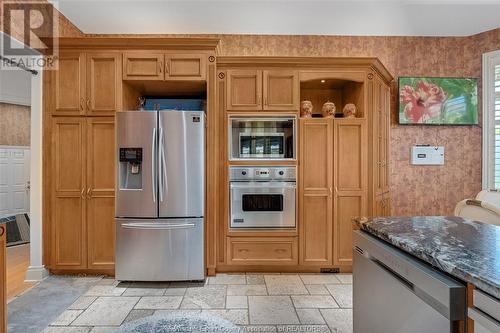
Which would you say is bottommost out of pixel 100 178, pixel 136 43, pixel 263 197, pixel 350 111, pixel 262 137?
pixel 263 197

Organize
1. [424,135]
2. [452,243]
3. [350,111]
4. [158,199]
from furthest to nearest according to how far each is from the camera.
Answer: [424,135] → [350,111] → [158,199] → [452,243]

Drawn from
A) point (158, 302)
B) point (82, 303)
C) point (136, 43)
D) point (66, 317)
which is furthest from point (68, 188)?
point (136, 43)

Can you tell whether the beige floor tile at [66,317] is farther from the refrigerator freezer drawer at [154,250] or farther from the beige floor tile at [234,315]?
the beige floor tile at [234,315]

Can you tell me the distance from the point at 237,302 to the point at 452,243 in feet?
6.27

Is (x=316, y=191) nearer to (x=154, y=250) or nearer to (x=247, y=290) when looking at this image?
(x=247, y=290)

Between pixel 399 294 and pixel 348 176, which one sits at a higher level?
pixel 348 176

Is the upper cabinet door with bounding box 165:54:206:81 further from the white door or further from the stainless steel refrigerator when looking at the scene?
the white door

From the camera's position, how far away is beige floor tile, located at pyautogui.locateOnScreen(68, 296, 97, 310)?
2451 millimetres

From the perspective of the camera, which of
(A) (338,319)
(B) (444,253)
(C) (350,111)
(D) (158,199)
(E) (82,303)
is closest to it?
(B) (444,253)

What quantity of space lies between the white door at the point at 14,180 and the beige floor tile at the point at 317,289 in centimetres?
528

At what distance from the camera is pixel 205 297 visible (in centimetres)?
265

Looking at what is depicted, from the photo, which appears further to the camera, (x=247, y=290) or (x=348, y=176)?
(x=348, y=176)

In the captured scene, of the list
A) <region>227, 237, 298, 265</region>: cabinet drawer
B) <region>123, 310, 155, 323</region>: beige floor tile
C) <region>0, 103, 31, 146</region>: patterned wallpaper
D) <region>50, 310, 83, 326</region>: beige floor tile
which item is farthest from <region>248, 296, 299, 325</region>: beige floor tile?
<region>0, 103, 31, 146</region>: patterned wallpaper

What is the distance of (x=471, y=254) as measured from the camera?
39.4 inches
